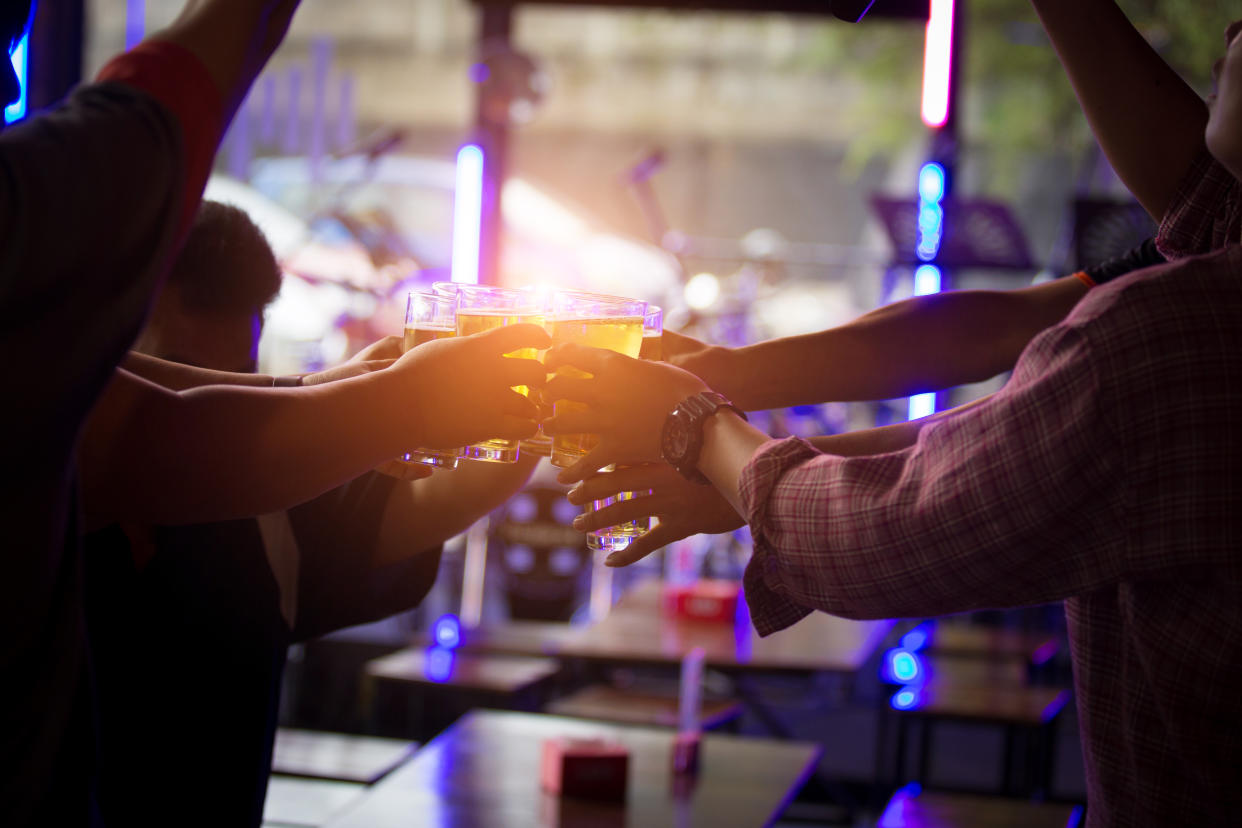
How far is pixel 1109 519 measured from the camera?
36.0 inches

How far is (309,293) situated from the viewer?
7.00 metres

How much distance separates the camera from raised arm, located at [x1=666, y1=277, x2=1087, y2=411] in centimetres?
151

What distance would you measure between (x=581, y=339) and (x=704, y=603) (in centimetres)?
273

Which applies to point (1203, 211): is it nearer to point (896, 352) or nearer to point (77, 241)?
point (896, 352)

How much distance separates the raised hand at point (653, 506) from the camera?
1.26 metres

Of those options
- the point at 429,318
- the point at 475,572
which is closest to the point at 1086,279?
the point at 429,318

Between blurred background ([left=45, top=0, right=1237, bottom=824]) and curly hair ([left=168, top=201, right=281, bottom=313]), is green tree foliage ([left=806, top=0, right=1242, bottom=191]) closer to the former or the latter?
blurred background ([left=45, top=0, right=1237, bottom=824])

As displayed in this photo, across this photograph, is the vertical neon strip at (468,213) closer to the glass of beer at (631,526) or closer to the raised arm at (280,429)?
the glass of beer at (631,526)

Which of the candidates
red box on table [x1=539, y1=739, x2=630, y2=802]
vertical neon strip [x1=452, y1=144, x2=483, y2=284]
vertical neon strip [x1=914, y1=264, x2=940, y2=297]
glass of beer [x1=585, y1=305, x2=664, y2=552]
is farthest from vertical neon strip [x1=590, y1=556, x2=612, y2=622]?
glass of beer [x1=585, y1=305, x2=664, y2=552]

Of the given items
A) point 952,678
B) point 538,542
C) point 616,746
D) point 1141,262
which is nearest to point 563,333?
point 1141,262

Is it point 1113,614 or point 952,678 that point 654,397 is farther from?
point 952,678

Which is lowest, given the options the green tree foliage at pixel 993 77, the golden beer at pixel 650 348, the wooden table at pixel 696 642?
the wooden table at pixel 696 642

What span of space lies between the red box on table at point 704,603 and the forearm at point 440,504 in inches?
91.3

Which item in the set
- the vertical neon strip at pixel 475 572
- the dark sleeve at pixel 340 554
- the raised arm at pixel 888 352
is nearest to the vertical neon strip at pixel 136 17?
the vertical neon strip at pixel 475 572
